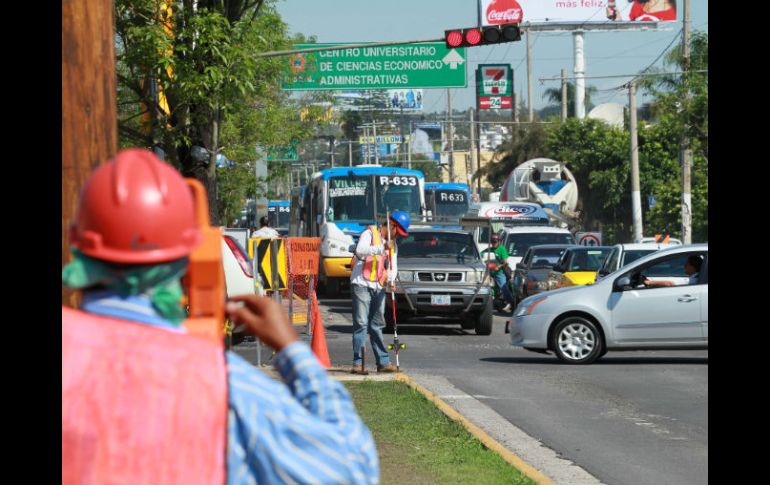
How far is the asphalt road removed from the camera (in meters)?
9.71

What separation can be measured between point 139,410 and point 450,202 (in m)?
41.1

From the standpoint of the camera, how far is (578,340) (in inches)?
669

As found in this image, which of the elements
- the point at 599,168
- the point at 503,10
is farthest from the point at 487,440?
the point at 503,10

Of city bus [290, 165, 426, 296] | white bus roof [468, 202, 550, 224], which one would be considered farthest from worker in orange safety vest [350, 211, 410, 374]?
white bus roof [468, 202, 550, 224]

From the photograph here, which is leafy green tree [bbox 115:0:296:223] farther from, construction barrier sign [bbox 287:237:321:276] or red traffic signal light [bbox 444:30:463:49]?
red traffic signal light [bbox 444:30:463:49]

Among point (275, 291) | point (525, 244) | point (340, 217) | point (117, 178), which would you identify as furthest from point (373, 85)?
point (117, 178)

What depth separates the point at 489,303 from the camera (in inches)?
886

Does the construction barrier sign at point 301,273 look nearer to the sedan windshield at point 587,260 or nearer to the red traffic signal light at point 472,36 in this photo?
the red traffic signal light at point 472,36

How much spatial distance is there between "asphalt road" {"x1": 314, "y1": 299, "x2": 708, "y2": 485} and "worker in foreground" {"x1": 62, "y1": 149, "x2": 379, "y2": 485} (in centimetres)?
664

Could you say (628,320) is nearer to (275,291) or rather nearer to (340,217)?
(275,291)

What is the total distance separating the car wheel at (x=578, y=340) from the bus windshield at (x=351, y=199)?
1765 centimetres

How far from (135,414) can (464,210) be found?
41278 mm

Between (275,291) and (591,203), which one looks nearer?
(275,291)

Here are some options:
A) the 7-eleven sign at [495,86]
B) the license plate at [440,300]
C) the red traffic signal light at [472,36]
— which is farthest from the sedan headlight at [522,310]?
the 7-eleven sign at [495,86]
